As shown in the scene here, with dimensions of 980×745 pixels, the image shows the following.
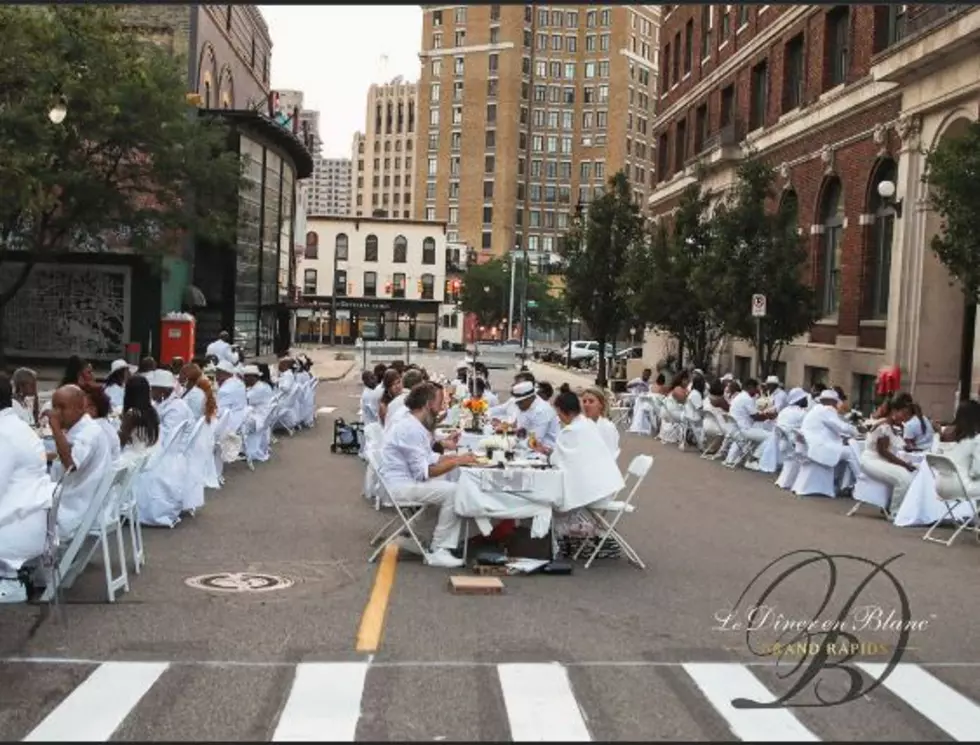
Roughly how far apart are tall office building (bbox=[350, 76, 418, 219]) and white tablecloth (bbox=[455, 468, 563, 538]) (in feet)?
555

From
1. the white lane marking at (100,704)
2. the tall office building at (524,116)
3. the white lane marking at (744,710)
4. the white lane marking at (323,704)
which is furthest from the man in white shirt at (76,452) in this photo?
the tall office building at (524,116)

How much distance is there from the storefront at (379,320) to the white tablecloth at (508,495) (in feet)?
310

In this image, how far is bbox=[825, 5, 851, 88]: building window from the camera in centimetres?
3070

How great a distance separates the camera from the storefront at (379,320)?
10494 centimetres

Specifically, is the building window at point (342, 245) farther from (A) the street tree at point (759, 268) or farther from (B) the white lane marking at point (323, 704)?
(B) the white lane marking at point (323, 704)

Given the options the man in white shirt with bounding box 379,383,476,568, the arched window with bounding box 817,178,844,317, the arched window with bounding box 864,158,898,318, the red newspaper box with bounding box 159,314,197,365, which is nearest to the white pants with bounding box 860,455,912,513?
the man in white shirt with bounding box 379,383,476,568

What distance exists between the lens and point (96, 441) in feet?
27.3

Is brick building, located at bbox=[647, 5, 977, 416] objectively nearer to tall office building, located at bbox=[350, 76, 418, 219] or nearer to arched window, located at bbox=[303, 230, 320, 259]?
arched window, located at bbox=[303, 230, 320, 259]

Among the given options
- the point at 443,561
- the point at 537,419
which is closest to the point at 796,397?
the point at 537,419

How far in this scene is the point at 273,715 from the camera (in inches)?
223

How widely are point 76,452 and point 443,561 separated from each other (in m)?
3.02

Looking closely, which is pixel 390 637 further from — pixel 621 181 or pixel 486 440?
pixel 621 181

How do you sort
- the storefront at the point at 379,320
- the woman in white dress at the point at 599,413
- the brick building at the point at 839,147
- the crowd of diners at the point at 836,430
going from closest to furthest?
the woman in white dress at the point at 599,413 → the crowd of diners at the point at 836,430 → the brick building at the point at 839,147 → the storefront at the point at 379,320

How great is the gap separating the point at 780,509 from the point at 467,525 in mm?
5916
